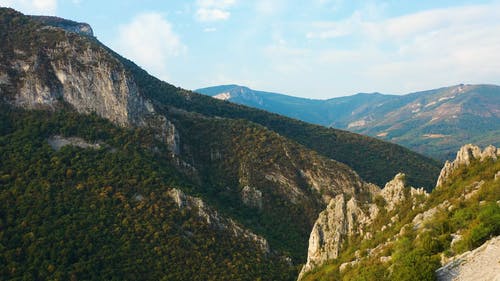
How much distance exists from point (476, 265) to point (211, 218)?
62.4 m

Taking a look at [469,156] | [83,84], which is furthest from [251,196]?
[469,156]

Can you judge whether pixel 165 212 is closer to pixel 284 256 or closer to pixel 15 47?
pixel 284 256

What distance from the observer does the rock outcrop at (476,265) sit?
89.9ft

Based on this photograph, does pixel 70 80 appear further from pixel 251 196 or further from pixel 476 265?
pixel 476 265

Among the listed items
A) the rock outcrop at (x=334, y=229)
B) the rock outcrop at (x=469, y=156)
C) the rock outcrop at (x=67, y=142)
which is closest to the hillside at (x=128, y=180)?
the rock outcrop at (x=67, y=142)

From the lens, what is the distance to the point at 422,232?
127 feet

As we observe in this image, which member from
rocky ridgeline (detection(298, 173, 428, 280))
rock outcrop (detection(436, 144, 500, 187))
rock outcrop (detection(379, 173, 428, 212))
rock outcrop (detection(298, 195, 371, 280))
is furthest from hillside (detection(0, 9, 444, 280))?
rock outcrop (detection(436, 144, 500, 187))

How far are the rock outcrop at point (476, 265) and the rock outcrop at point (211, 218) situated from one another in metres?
56.9

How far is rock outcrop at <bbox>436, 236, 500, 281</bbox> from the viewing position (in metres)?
27.4

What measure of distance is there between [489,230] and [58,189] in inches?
2726

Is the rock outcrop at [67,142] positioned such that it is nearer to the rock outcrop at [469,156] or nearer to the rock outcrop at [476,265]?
the rock outcrop at [469,156]

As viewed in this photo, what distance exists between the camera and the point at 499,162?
46.4m

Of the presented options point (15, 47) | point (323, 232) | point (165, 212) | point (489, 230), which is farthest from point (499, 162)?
point (15, 47)

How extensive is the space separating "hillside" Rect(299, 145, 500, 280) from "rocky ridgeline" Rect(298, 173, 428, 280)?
13cm
